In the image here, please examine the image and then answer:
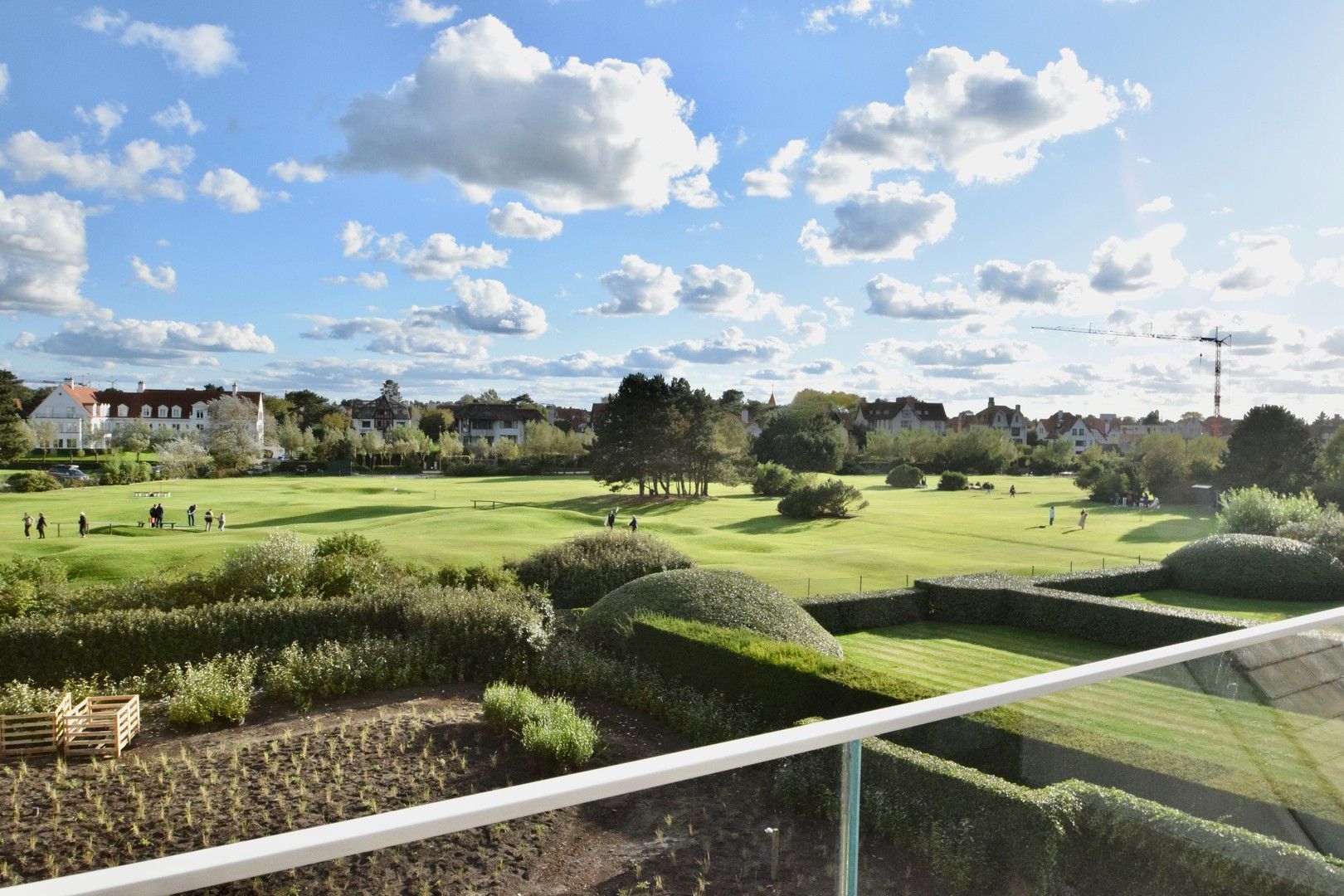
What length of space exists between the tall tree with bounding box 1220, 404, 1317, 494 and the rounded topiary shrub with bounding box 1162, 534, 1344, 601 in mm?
16488

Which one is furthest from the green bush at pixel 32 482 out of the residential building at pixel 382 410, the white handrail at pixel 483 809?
the residential building at pixel 382 410

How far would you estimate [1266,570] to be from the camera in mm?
21719

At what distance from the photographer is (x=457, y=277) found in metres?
35.8

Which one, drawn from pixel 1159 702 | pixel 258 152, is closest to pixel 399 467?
pixel 258 152

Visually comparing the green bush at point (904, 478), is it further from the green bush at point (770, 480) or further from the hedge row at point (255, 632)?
the hedge row at point (255, 632)

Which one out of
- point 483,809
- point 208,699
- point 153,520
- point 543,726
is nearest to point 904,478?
point 153,520

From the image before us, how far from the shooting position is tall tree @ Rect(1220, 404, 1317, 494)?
119 ft

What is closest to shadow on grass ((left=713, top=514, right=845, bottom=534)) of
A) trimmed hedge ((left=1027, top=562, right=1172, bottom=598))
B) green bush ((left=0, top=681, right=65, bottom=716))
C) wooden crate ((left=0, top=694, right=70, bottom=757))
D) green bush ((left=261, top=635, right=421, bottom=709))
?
trimmed hedge ((left=1027, top=562, right=1172, bottom=598))

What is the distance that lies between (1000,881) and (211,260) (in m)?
32.6

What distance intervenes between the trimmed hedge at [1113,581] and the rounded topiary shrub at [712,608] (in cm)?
960

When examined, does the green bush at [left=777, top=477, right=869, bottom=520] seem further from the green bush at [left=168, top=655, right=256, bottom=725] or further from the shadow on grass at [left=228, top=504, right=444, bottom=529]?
the green bush at [left=168, top=655, right=256, bottom=725]

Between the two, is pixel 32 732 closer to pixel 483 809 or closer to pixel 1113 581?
pixel 483 809

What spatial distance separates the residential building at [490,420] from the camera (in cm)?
7306

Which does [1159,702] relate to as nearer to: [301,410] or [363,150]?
[363,150]
